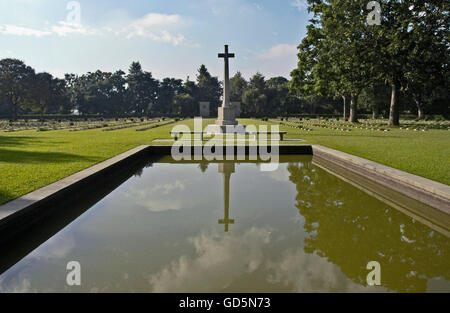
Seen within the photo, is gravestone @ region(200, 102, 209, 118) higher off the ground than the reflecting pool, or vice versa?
gravestone @ region(200, 102, 209, 118)

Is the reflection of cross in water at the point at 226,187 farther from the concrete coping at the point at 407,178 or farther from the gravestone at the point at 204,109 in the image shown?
the gravestone at the point at 204,109

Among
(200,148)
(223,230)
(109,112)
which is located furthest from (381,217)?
(109,112)

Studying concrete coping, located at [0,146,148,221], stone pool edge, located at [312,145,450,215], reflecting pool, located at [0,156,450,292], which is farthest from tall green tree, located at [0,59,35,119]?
stone pool edge, located at [312,145,450,215]

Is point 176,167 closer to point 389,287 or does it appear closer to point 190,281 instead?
point 190,281

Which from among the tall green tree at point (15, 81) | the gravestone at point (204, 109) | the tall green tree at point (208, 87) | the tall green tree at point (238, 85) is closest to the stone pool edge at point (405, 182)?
the tall green tree at point (15, 81)

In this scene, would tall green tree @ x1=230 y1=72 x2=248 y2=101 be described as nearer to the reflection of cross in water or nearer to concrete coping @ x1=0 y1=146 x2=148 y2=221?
the reflection of cross in water

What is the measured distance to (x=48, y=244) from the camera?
456 centimetres

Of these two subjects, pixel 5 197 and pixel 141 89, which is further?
pixel 141 89

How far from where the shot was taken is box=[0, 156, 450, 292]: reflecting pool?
349 centimetres

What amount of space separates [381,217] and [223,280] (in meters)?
3.65

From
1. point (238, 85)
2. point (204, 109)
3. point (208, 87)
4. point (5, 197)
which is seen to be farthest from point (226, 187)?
point (238, 85)

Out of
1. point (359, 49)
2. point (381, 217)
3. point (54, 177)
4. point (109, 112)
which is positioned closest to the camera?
point (381, 217)

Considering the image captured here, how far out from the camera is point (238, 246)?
14.5ft

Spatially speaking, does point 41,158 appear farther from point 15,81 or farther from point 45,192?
point 15,81
